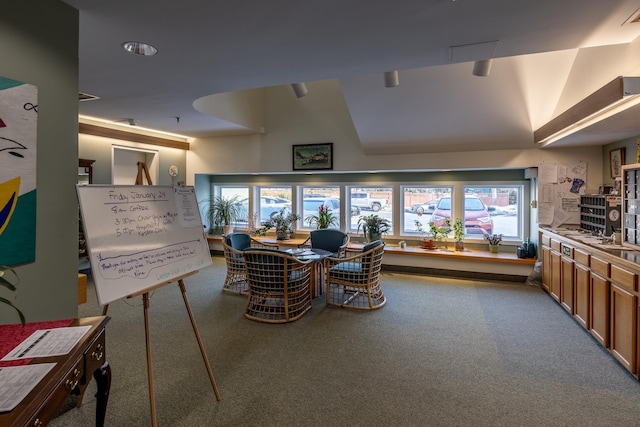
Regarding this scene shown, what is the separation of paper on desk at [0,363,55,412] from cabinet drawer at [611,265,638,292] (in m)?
3.70

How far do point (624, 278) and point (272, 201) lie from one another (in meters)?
6.17

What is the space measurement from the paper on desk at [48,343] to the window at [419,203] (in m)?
5.78

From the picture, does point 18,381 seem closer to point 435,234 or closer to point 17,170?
point 17,170

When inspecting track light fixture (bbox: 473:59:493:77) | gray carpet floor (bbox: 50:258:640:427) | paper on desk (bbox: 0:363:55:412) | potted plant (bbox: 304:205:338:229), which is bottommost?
gray carpet floor (bbox: 50:258:640:427)

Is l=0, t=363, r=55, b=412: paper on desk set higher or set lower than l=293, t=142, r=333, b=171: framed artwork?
lower

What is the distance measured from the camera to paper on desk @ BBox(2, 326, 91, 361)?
4.19 feet

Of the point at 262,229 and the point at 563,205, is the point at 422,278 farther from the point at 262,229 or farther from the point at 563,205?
the point at 262,229

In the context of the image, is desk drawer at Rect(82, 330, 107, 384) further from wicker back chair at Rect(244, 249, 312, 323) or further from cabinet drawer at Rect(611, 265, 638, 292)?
cabinet drawer at Rect(611, 265, 638, 292)

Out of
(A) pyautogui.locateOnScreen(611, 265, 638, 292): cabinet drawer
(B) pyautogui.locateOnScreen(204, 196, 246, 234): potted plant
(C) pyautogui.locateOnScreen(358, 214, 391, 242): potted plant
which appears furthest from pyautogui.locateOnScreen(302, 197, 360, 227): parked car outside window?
(A) pyautogui.locateOnScreen(611, 265, 638, 292): cabinet drawer

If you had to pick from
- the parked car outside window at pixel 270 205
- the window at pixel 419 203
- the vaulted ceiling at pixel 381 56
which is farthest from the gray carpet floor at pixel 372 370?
the parked car outside window at pixel 270 205

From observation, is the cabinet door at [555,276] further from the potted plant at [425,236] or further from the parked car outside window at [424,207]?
the parked car outside window at [424,207]

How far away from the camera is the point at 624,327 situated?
2.72 meters

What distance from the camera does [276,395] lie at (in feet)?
7.80

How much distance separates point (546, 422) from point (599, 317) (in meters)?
1.64
